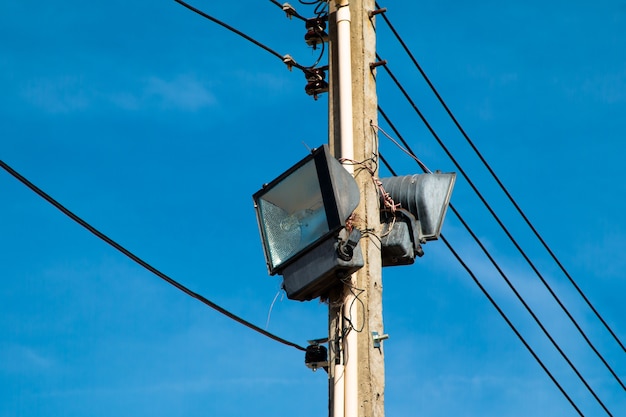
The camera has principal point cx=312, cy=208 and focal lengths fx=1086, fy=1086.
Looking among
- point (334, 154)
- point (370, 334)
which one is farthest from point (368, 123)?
point (370, 334)

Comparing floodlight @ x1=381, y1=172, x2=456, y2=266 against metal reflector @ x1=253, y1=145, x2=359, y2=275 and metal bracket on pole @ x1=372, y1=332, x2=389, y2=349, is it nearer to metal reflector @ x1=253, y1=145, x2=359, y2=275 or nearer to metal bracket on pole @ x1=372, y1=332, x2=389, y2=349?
metal reflector @ x1=253, y1=145, x2=359, y2=275

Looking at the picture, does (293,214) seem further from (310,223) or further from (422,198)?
(422,198)

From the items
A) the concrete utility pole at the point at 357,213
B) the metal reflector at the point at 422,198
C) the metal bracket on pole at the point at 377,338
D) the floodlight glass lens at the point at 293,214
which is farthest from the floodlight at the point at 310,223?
the metal reflector at the point at 422,198

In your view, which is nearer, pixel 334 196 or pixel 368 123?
pixel 334 196

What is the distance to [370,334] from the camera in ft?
20.5

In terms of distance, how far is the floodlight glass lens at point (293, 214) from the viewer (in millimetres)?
6273

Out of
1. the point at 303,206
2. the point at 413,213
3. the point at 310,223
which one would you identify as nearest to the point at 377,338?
the point at 310,223

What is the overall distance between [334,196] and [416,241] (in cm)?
87

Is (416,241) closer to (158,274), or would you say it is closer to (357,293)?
(357,293)

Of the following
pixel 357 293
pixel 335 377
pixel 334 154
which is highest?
pixel 334 154

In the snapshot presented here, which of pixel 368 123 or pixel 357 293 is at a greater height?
pixel 368 123

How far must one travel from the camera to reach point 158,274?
665 cm

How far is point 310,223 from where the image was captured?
632cm

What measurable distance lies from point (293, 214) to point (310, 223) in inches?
6.9
